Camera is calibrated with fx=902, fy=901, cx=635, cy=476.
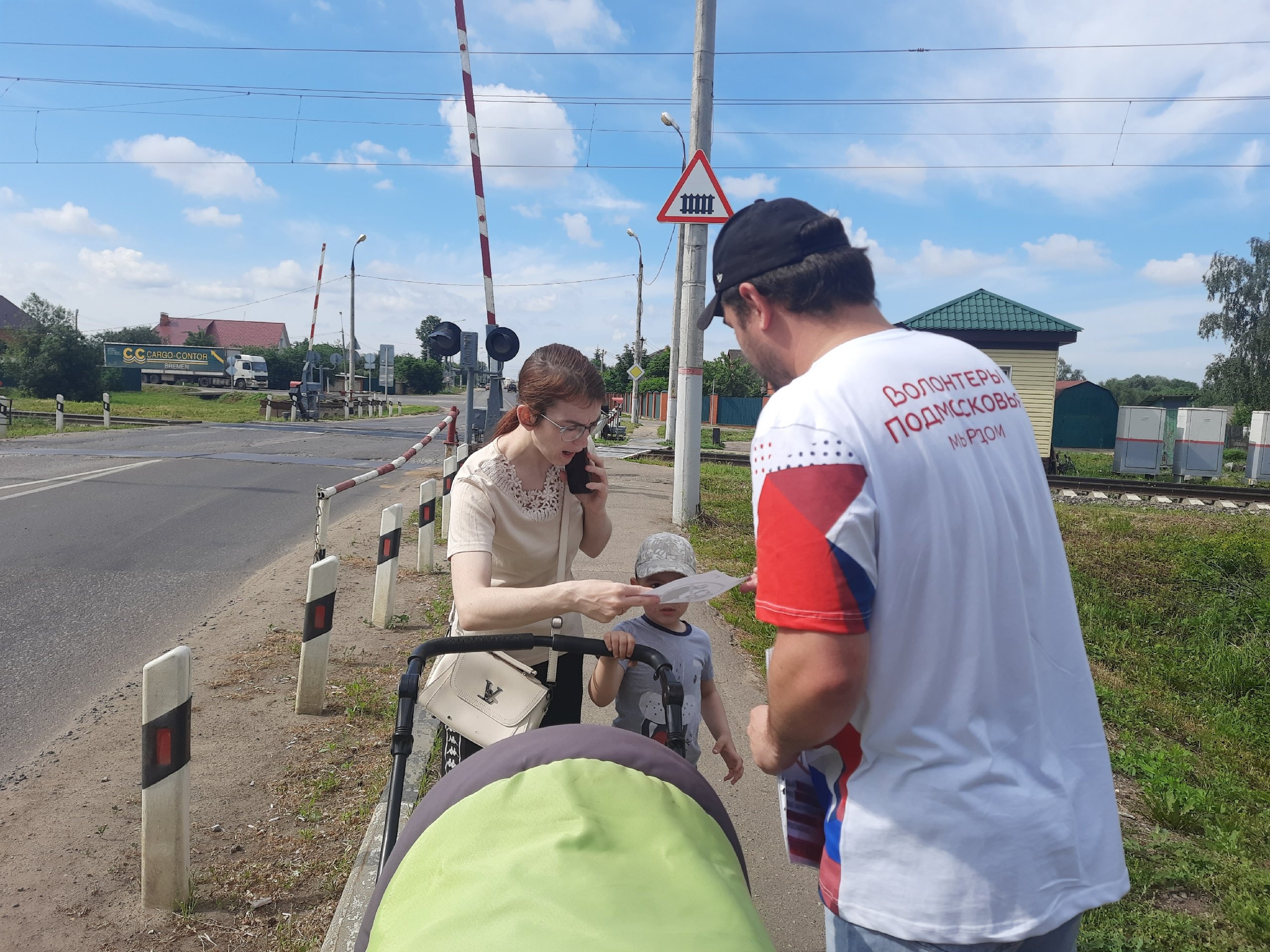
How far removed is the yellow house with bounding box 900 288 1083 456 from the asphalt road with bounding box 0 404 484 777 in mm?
15261

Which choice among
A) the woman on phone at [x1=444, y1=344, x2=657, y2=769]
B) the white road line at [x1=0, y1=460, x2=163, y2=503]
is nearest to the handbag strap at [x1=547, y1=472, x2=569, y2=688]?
the woman on phone at [x1=444, y1=344, x2=657, y2=769]

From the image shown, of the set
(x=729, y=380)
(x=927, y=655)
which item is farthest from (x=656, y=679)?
(x=729, y=380)

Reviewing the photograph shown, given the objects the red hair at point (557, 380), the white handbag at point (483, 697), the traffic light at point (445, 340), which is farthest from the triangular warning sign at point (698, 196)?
the white handbag at point (483, 697)

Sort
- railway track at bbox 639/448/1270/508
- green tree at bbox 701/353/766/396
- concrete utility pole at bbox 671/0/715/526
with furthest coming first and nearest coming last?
green tree at bbox 701/353/766/396
railway track at bbox 639/448/1270/508
concrete utility pole at bbox 671/0/715/526

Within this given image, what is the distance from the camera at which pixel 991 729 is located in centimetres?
129

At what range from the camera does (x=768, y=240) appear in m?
1.50

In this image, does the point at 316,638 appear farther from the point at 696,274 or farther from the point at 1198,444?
the point at 1198,444

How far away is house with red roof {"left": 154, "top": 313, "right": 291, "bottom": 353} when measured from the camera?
91.3 metres

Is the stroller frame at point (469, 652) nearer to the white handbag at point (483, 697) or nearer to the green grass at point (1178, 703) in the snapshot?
the white handbag at point (483, 697)

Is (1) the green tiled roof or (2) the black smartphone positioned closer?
(2) the black smartphone

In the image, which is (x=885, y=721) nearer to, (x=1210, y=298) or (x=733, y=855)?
(x=733, y=855)

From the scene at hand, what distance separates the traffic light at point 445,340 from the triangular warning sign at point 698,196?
2345 mm

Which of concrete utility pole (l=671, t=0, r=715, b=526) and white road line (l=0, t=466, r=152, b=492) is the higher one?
concrete utility pole (l=671, t=0, r=715, b=526)

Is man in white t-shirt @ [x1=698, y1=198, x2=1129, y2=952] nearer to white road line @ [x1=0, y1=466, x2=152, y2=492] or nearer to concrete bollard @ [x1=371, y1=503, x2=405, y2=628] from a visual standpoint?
concrete bollard @ [x1=371, y1=503, x2=405, y2=628]
